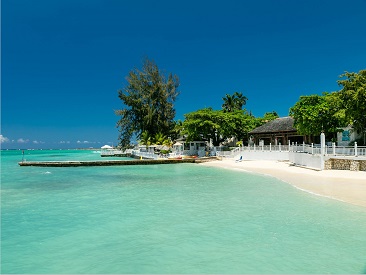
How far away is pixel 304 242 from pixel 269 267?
183cm

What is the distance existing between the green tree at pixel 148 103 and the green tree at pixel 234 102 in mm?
11361

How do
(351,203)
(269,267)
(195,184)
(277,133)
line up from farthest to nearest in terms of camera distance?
1. (277,133)
2. (195,184)
3. (351,203)
4. (269,267)

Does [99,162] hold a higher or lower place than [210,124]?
lower

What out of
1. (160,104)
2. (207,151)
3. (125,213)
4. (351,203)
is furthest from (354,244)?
(160,104)

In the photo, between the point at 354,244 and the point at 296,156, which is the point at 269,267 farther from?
the point at 296,156

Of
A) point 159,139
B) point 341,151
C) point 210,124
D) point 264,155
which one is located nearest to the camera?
point 341,151

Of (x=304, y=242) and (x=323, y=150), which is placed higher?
(x=323, y=150)

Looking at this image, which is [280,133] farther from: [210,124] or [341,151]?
[341,151]

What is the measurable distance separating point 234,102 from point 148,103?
2018cm

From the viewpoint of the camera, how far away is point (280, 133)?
35.1 metres

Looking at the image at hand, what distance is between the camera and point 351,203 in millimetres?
11359

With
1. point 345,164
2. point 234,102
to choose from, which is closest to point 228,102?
point 234,102

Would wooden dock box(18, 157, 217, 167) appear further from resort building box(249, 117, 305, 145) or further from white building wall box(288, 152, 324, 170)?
white building wall box(288, 152, 324, 170)

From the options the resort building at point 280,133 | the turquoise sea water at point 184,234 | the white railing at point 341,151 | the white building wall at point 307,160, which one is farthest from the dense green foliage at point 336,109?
the turquoise sea water at point 184,234
